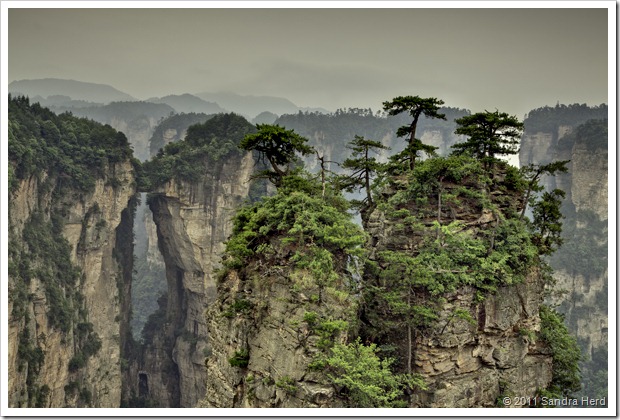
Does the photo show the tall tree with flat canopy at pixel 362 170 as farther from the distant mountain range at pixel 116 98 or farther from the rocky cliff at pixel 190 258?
the rocky cliff at pixel 190 258

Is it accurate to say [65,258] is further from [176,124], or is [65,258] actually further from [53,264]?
[176,124]

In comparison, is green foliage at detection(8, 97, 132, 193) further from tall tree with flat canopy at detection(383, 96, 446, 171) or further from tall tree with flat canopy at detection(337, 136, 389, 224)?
tall tree with flat canopy at detection(383, 96, 446, 171)

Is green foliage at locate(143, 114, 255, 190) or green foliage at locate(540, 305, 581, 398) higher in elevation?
green foliage at locate(143, 114, 255, 190)

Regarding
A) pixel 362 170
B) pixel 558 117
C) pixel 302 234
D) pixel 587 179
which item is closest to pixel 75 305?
pixel 362 170

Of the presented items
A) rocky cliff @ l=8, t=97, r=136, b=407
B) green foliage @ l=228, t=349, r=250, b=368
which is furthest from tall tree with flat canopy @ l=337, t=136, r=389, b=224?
rocky cliff @ l=8, t=97, r=136, b=407

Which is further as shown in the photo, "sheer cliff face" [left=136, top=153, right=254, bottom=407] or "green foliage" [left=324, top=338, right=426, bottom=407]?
"sheer cliff face" [left=136, top=153, right=254, bottom=407]

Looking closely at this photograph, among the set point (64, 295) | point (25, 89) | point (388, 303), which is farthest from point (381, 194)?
point (25, 89)

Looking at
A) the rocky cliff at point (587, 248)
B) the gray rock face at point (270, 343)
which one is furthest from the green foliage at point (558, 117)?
the gray rock face at point (270, 343)
